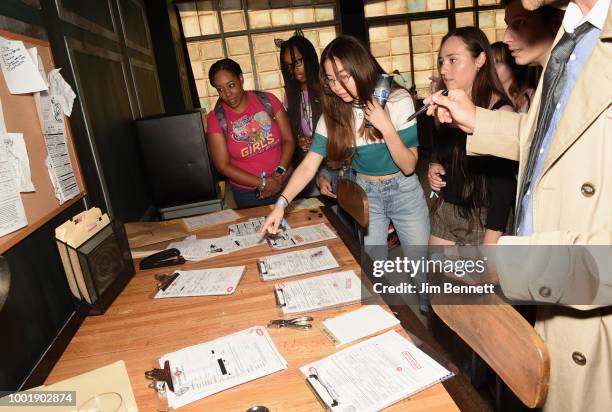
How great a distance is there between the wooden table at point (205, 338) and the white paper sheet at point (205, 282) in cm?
2

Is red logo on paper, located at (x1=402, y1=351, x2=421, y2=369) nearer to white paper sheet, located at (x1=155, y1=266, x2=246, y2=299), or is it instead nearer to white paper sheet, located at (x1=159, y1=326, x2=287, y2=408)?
white paper sheet, located at (x1=159, y1=326, x2=287, y2=408)

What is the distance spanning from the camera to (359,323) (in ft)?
3.63

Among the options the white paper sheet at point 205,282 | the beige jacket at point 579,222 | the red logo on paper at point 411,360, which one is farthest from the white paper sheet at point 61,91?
the beige jacket at point 579,222

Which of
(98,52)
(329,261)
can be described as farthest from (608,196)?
(98,52)

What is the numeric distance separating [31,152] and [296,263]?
3.10ft

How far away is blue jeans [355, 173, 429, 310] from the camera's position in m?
2.06

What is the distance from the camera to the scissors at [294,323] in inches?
44.3

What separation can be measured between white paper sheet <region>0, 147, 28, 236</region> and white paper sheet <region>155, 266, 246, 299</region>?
0.47m

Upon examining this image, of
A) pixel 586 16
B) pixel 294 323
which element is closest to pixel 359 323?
pixel 294 323

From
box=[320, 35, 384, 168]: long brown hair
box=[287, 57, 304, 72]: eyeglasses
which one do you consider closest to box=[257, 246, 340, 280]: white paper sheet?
box=[320, 35, 384, 168]: long brown hair

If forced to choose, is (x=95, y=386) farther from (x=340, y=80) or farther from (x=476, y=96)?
(x=476, y=96)

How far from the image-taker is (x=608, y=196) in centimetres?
86

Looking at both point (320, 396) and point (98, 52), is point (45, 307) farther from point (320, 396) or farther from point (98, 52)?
point (98, 52)

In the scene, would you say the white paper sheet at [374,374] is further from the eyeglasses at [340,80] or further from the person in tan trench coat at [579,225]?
the eyeglasses at [340,80]
